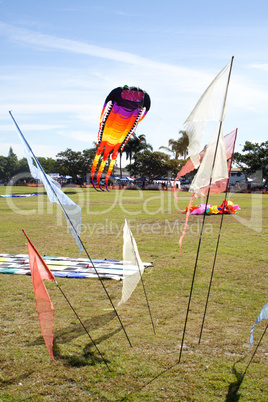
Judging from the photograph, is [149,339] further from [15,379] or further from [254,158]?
[254,158]

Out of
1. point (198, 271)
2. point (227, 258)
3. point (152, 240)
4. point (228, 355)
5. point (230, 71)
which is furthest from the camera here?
point (152, 240)

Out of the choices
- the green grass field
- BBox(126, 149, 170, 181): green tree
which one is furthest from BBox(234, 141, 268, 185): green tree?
the green grass field

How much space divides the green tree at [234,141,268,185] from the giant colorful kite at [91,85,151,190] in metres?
44.0

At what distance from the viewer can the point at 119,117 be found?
835 cm

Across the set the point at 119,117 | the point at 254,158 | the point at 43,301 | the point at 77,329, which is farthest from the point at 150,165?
the point at 43,301

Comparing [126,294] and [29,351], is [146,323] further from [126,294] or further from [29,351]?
[29,351]

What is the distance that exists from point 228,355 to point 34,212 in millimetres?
15677

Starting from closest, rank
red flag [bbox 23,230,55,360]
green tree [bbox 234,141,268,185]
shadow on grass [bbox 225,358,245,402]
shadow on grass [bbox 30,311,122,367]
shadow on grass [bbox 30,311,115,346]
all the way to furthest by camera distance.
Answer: shadow on grass [bbox 225,358,245,402], red flag [bbox 23,230,55,360], shadow on grass [bbox 30,311,122,367], shadow on grass [bbox 30,311,115,346], green tree [bbox 234,141,268,185]

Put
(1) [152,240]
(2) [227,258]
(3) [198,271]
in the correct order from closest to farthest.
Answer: (3) [198,271] → (2) [227,258] → (1) [152,240]

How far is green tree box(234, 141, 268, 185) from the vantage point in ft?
160

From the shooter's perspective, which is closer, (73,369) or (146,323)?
(73,369)

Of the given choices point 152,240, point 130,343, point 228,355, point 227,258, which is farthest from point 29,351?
point 152,240

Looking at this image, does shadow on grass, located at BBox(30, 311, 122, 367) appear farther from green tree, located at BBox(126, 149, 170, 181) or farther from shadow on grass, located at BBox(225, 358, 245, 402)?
green tree, located at BBox(126, 149, 170, 181)

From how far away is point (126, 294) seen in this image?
4449 millimetres
